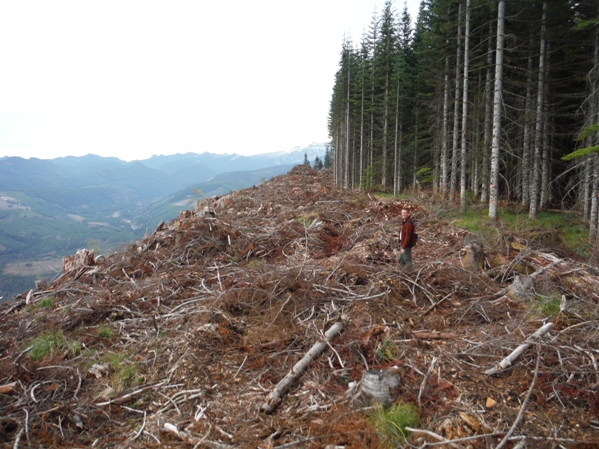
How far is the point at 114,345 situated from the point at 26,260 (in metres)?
162

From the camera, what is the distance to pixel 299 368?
4.32 metres

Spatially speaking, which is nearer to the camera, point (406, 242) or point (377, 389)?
point (377, 389)

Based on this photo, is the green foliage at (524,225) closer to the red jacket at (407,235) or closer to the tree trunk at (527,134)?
the tree trunk at (527,134)

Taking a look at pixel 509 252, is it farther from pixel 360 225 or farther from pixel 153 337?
pixel 153 337

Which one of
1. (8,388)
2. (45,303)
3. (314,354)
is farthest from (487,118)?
(8,388)

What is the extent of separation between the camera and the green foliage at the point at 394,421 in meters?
3.17

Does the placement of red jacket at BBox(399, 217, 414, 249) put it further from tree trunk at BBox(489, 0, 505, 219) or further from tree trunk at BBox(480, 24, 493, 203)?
tree trunk at BBox(480, 24, 493, 203)

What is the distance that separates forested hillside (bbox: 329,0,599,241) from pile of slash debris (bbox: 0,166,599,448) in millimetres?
6142

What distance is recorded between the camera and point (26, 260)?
429ft

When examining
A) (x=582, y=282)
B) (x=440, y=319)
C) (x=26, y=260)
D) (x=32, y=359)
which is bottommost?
(x=26, y=260)

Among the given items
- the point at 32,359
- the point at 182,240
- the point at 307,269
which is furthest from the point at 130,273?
the point at 307,269

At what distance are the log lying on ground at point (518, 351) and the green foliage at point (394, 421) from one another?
1301 mm

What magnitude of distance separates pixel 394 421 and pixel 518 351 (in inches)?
77.8

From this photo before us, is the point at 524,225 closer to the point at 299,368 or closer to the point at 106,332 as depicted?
the point at 299,368
